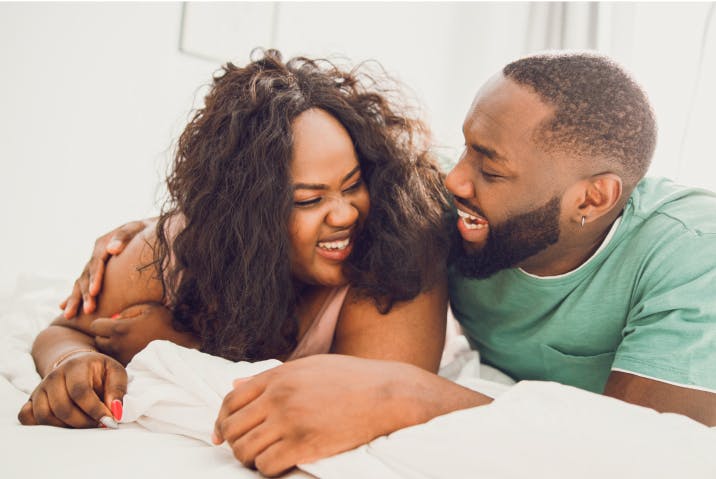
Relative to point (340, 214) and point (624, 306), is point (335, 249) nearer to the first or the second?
point (340, 214)

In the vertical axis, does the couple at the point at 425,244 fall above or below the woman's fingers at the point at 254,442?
above

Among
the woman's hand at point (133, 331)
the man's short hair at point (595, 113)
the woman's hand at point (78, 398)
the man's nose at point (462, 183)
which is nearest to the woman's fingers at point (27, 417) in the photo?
the woman's hand at point (78, 398)

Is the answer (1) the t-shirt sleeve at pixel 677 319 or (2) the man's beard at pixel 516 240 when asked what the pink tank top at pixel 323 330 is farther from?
(1) the t-shirt sleeve at pixel 677 319

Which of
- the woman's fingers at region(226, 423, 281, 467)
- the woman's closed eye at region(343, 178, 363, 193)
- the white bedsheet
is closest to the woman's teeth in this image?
the woman's closed eye at region(343, 178, 363, 193)

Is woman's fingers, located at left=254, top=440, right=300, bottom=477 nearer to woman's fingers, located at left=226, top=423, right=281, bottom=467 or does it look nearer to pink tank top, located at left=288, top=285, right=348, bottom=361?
woman's fingers, located at left=226, top=423, right=281, bottom=467

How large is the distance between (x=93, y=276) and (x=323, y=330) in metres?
0.54

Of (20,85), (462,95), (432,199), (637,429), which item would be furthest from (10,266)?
(462,95)

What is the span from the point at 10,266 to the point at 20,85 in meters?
0.66

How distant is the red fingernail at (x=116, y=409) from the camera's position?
918mm

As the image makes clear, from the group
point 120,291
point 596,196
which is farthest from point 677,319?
point 120,291

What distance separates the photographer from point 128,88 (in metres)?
2.43

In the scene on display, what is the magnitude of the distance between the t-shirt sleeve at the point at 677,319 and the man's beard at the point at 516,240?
0.20 metres

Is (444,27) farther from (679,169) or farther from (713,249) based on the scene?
(713,249)

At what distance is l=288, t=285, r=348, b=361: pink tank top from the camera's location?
1279mm
